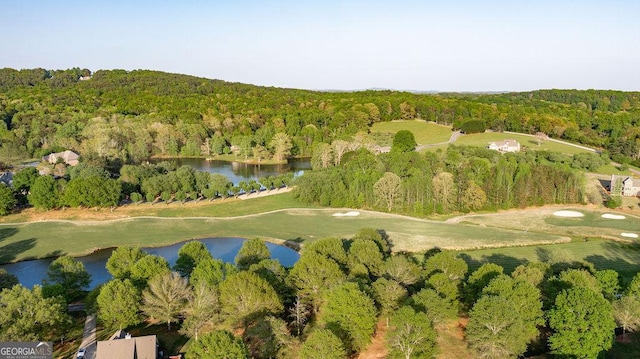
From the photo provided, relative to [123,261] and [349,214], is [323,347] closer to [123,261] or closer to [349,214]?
[123,261]

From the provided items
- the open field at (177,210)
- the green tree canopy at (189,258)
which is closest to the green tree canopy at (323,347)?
the green tree canopy at (189,258)

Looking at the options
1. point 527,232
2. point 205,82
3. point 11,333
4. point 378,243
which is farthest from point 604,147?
point 205,82

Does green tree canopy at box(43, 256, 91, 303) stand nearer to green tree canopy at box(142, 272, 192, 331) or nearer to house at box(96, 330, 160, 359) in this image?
green tree canopy at box(142, 272, 192, 331)

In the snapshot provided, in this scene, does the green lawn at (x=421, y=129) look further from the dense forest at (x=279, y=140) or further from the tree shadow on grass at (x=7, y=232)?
the tree shadow on grass at (x=7, y=232)

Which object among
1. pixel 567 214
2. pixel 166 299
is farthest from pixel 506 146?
pixel 166 299

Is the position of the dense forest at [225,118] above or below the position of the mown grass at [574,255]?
above

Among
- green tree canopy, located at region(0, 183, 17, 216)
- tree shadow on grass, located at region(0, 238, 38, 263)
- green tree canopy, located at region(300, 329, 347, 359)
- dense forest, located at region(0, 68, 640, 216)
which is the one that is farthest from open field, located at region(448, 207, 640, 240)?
green tree canopy, located at region(0, 183, 17, 216)

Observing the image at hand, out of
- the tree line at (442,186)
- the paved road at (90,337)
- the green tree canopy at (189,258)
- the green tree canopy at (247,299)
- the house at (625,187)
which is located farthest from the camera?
the house at (625,187)
